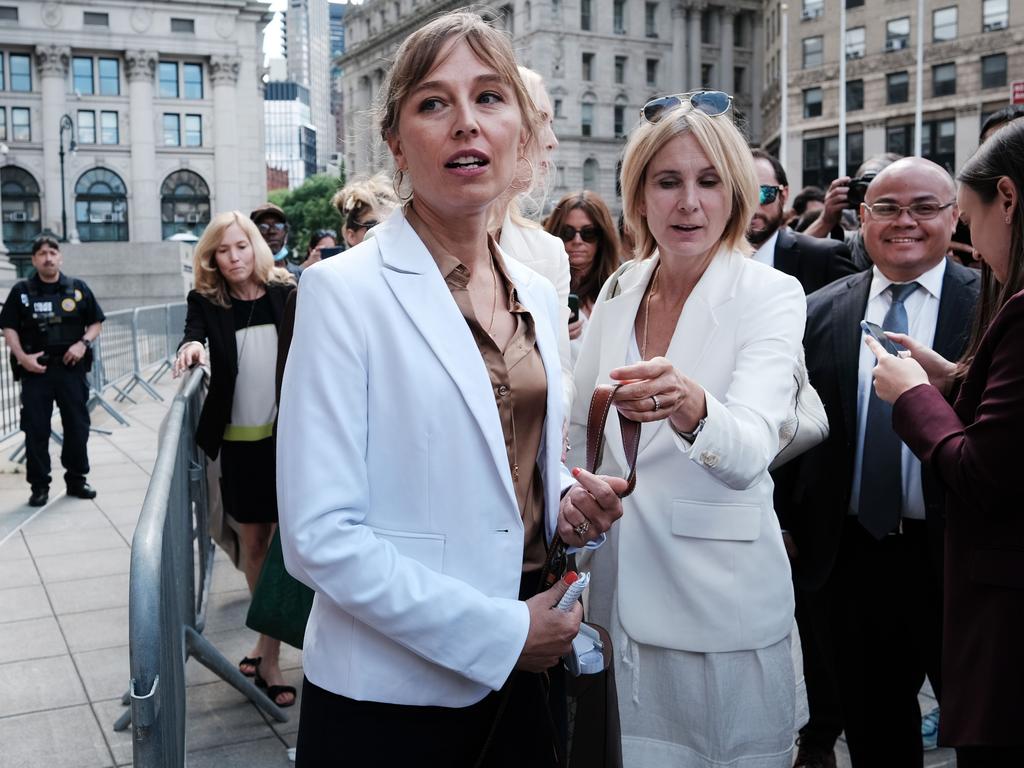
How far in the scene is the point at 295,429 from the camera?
5.65 feet

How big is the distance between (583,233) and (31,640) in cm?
377

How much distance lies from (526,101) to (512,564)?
0.92 m

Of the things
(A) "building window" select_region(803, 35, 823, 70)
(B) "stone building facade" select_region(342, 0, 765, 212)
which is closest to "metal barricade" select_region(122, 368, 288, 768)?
(A) "building window" select_region(803, 35, 823, 70)

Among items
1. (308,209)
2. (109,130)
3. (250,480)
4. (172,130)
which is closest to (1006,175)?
(250,480)

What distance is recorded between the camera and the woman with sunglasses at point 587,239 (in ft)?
17.0

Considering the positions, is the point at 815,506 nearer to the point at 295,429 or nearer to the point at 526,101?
the point at 526,101

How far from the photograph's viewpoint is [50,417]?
9.63 metres

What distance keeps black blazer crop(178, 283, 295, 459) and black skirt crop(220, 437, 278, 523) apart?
106 mm

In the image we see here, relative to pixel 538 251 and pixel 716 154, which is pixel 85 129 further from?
pixel 716 154

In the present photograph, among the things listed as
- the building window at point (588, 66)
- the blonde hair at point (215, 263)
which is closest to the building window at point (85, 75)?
the building window at point (588, 66)

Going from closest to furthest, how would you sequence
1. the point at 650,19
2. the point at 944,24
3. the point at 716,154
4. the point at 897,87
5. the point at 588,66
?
the point at 716,154 < the point at 944,24 < the point at 897,87 < the point at 588,66 < the point at 650,19

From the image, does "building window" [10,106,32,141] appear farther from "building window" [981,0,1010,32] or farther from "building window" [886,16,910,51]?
"building window" [981,0,1010,32]

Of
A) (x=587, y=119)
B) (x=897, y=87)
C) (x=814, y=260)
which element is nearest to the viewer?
(x=814, y=260)

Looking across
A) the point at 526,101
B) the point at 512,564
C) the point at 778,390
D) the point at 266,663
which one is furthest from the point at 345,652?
the point at 266,663
